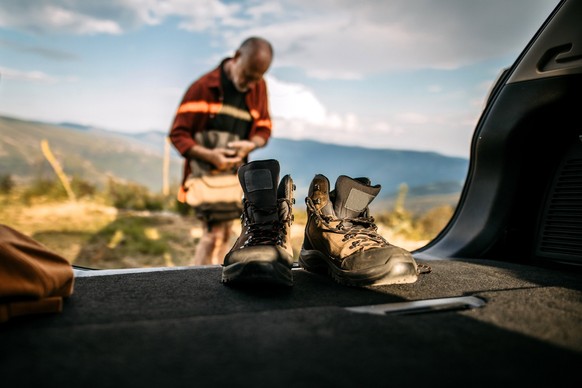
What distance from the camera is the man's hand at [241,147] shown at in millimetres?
2309

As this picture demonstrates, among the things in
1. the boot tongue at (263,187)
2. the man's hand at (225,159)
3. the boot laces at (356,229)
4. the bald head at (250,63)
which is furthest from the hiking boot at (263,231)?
the bald head at (250,63)

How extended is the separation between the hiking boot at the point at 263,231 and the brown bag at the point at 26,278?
446 millimetres

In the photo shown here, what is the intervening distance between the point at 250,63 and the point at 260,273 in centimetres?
144

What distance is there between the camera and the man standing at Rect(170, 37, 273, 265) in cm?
228

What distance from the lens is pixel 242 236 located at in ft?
4.41

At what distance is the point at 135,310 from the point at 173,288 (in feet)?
0.72

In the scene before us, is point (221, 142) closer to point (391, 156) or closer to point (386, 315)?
point (386, 315)

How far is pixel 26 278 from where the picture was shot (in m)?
0.91

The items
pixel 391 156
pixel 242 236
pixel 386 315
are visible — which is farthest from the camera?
pixel 391 156

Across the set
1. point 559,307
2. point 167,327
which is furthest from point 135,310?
point 559,307

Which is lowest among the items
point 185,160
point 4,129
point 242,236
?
point 242,236

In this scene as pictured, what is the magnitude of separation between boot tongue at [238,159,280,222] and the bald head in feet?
3.69

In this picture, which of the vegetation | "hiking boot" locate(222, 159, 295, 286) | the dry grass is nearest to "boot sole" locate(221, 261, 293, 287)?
"hiking boot" locate(222, 159, 295, 286)

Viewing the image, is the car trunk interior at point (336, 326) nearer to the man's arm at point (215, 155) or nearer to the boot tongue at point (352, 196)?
the boot tongue at point (352, 196)
